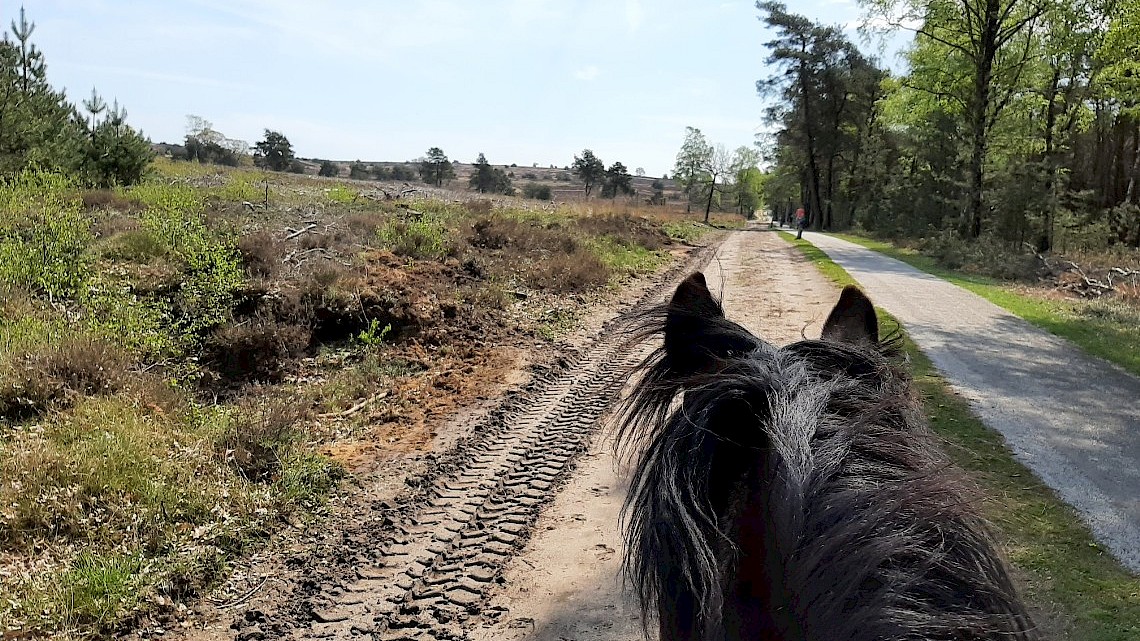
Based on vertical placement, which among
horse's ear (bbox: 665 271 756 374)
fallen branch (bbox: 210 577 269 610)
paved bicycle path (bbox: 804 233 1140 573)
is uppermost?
horse's ear (bbox: 665 271 756 374)

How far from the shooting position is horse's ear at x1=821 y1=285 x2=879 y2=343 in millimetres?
1979

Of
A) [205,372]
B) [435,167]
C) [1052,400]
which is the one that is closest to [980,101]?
[1052,400]

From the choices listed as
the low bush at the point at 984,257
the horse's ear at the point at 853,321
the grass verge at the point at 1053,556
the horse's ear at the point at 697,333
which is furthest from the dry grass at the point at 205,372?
the low bush at the point at 984,257

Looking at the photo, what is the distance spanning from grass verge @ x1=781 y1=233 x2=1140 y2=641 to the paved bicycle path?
13cm

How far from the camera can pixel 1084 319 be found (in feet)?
36.7

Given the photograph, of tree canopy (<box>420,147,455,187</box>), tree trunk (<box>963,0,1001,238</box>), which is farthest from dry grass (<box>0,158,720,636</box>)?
tree canopy (<box>420,147,455,187</box>)

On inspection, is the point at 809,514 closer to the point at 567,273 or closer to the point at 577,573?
the point at 577,573

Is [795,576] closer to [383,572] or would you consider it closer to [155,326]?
[383,572]

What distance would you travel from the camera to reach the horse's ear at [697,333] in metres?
1.75

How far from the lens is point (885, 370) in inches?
65.6

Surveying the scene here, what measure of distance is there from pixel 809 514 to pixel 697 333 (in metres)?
0.73

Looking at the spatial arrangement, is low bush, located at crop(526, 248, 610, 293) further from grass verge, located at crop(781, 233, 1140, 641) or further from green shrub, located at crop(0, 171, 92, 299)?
grass verge, located at crop(781, 233, 1140, 641)

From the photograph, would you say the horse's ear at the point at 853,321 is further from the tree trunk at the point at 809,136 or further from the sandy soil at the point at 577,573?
the tree trunk at the point at 809,136

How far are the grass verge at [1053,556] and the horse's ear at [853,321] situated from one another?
45cm
